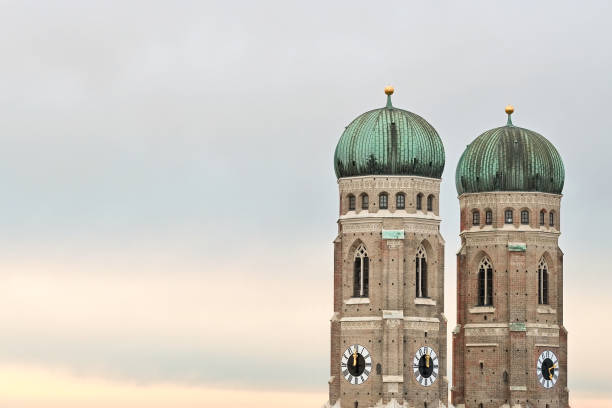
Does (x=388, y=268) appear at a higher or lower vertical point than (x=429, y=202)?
lower

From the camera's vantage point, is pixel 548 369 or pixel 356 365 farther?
pixel 548 369

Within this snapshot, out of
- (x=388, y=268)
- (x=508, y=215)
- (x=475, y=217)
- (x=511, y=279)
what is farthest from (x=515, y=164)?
(x=388, y=268)

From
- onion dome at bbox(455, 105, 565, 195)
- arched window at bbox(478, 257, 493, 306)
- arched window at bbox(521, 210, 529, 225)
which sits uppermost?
onion dome at bbox(455, 105, 565, 195)

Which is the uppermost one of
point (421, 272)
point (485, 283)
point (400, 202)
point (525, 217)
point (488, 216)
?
point (400, 202)

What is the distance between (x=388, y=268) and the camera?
159 m

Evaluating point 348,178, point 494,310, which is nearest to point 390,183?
point 348,178

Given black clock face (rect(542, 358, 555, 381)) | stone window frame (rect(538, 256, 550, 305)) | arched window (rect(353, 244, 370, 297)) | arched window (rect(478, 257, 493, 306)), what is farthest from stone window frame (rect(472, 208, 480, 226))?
arched window (rect(353, 244, 370, 297))

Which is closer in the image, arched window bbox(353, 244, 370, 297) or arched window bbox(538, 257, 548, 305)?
arched window bbox(353, 244, 370, 297)

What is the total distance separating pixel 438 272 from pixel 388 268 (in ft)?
13.9

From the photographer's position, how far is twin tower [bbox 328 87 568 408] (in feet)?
521

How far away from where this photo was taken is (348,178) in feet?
528

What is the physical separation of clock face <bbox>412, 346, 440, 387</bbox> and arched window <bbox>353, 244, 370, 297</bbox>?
216 inches

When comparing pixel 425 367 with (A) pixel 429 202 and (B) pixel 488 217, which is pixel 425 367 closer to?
(A) pixel 429 202

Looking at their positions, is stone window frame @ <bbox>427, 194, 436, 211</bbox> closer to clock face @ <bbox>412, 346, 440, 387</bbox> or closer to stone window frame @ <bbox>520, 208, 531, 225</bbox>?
stone window frame @ <bbox>520, 208, 531, 225</bbox>
